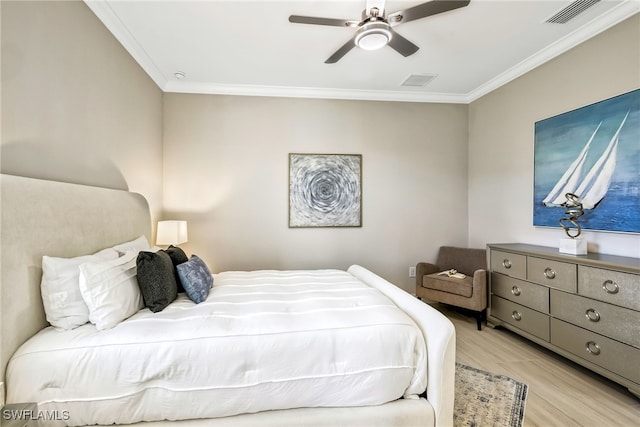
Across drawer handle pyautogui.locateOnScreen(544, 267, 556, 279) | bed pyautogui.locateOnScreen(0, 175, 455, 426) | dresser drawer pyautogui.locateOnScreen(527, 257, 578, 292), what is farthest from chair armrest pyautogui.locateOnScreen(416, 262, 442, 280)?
bed pyautogui.locateOnScreen(0, 175, 455, 426)

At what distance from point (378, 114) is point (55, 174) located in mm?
3291

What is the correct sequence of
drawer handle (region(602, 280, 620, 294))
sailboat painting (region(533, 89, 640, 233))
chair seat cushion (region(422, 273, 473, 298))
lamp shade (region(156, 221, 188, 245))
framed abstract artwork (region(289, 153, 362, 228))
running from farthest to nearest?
framed abstract artwork (region(289, 153, 362, 228))
chair seat cushion (region(422, 273, 473, 298))
lamp shade (region(156, 221, 188, 245))
sailboat painting (region(533, 89, 640, 233))
drawer handle (region(602, 280, 620, 294))

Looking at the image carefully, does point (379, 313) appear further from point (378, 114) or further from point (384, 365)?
point (378, 114)

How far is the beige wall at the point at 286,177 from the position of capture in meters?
3.47

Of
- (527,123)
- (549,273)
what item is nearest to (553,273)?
(549,273)

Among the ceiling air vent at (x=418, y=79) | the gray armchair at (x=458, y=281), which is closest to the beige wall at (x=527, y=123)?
the gray armchair at (x=458, y=281)

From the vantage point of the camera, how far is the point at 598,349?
79.4 inches

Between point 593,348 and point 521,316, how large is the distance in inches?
24.0

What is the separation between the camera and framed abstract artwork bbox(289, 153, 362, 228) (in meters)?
3.62

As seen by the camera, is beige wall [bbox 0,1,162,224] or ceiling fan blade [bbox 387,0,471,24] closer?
beige wall [bbox 0,1,162,224]

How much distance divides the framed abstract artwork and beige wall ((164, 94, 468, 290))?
9 centimetres

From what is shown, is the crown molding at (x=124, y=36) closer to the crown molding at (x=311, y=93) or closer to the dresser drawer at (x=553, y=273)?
the crown molding at (x=311, y=93)

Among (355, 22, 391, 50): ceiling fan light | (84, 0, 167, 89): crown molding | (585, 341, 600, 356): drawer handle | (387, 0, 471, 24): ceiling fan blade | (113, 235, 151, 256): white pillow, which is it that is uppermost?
(84, 0, 167, 89): crown molding

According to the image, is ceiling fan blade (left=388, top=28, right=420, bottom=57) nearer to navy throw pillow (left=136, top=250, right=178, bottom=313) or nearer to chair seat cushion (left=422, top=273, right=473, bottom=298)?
navy throw pillow (left=136, top=250, right=178, bottom=313)
